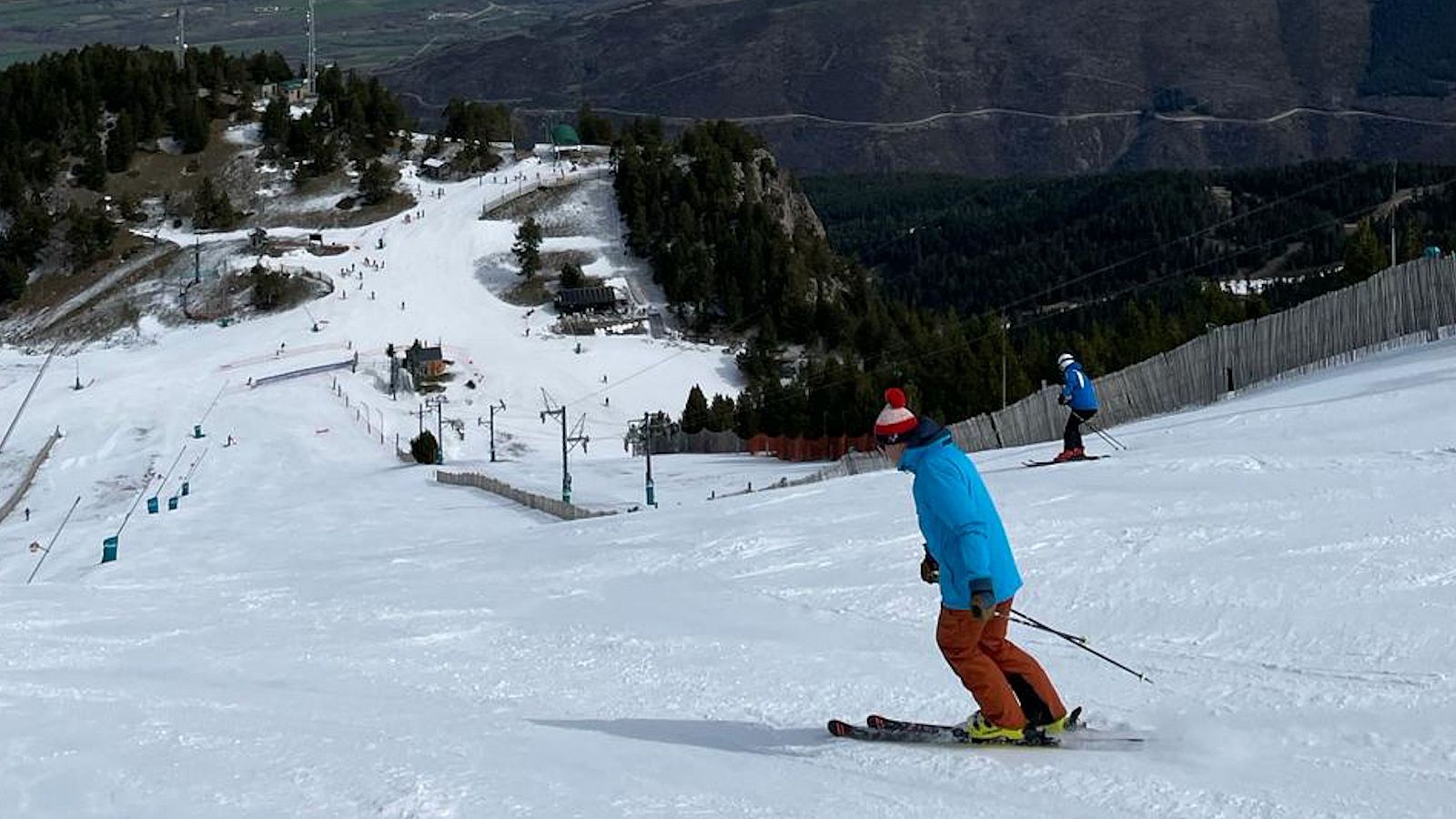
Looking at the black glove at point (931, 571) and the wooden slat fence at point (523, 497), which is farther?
the wooden slat fence at point (523, 497)

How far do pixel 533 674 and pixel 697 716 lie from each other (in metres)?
1.93

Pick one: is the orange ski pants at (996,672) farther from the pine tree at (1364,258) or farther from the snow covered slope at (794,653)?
the pine tree at (1364,258)

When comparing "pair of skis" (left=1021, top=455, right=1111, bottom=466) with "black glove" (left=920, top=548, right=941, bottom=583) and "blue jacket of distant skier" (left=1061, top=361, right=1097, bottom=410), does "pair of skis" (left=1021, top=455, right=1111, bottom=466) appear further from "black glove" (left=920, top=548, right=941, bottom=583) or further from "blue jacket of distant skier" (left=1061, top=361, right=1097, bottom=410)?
"black glove" (left=920, top=548, right=941, bottom=583)

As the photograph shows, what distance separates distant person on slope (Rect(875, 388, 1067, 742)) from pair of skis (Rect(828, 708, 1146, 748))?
4 cm

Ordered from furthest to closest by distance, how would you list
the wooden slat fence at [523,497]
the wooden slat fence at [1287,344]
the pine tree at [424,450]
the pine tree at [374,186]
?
the pine tree at [374,186]
the pine tree at [424,450]
the wooden slat fence at [523,497]
the wooden slat fence at [1287,344]

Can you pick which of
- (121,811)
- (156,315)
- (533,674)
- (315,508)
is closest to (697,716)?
(533,674)

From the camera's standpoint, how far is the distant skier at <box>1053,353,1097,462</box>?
19.2m

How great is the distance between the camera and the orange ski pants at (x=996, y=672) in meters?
7.60

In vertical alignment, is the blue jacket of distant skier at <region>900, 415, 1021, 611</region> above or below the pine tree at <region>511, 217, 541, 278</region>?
below

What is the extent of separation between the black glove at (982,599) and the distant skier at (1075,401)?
11827 millimetres

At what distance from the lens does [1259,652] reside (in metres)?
9.23

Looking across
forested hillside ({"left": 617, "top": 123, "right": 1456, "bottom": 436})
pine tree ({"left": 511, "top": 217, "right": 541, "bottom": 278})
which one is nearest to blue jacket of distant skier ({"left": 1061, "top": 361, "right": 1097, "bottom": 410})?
forested hillside ({"left": 617, "top": 123, "right": 1456, "bottom": 436})

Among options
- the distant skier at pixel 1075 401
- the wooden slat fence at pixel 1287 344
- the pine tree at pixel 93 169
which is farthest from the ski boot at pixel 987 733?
the pine tree at pixel 93 169

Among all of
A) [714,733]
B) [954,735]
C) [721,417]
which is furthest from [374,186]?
[954,735]
